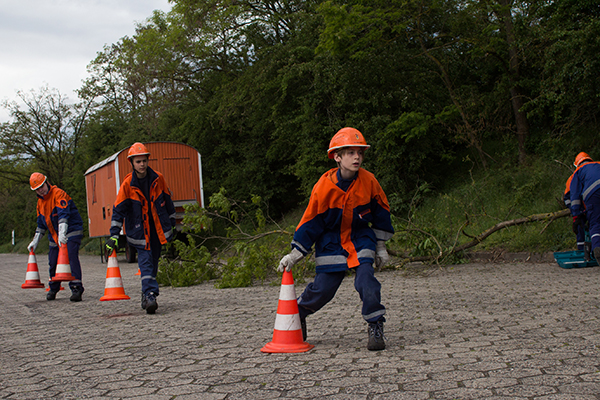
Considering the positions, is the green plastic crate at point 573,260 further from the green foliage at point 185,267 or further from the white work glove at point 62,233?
the white work glove at point 62,233

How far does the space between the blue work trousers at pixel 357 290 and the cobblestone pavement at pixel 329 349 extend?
0.31 m

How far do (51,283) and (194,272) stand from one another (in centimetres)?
256

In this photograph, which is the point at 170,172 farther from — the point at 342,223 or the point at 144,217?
the point at 342,223

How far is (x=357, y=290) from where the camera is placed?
174 inches

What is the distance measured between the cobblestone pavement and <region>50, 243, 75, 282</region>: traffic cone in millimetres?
631

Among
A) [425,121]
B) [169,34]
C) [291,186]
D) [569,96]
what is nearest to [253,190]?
[291,186]

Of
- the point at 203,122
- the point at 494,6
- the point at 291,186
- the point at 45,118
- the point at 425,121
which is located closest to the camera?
the point at 494,6

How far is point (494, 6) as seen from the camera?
15406 mm

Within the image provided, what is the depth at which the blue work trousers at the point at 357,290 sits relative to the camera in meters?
4.36

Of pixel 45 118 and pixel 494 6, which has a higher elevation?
pixel 45 118

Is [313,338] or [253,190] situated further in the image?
[253,190]

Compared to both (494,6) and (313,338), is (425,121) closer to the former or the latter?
(494,6)

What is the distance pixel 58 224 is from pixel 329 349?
5939 millimetres

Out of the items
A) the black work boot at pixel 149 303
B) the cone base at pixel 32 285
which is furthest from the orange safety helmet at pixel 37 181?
the cone base at pixel 32 285
